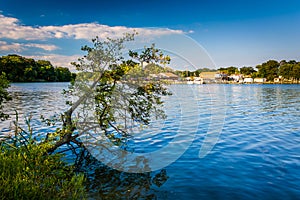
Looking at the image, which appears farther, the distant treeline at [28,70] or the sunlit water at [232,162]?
the distant treeline at [28,70]

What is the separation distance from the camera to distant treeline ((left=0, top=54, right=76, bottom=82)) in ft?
424

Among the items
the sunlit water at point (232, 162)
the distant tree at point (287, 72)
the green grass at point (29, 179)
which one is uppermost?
the distant tree at point (287, 72)

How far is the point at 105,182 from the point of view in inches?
410

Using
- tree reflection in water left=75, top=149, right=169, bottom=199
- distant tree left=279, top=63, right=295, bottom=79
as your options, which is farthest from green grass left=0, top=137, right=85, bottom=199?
distant tree left=279, top=63, right=295, bottom=79

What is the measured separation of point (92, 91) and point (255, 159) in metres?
8.99

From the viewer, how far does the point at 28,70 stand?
141 m

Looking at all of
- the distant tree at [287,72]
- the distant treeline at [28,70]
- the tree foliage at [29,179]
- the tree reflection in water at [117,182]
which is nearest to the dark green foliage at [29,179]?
the tree foliage at [29,179]

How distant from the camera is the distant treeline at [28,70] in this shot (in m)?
129

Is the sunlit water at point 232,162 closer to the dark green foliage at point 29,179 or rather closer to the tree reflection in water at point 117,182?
the tree reflection in water at point 117,182

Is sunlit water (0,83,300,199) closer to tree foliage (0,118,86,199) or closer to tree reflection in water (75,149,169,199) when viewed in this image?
tree reflection in water (75,149,169,199)

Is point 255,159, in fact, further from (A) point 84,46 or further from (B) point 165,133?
(A) point 84,46

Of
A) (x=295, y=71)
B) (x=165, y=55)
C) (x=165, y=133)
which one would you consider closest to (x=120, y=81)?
(x=165, y=55)

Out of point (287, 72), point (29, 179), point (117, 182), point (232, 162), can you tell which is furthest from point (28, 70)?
point (287, 72)

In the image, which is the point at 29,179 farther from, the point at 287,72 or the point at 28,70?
the point at 287,72
